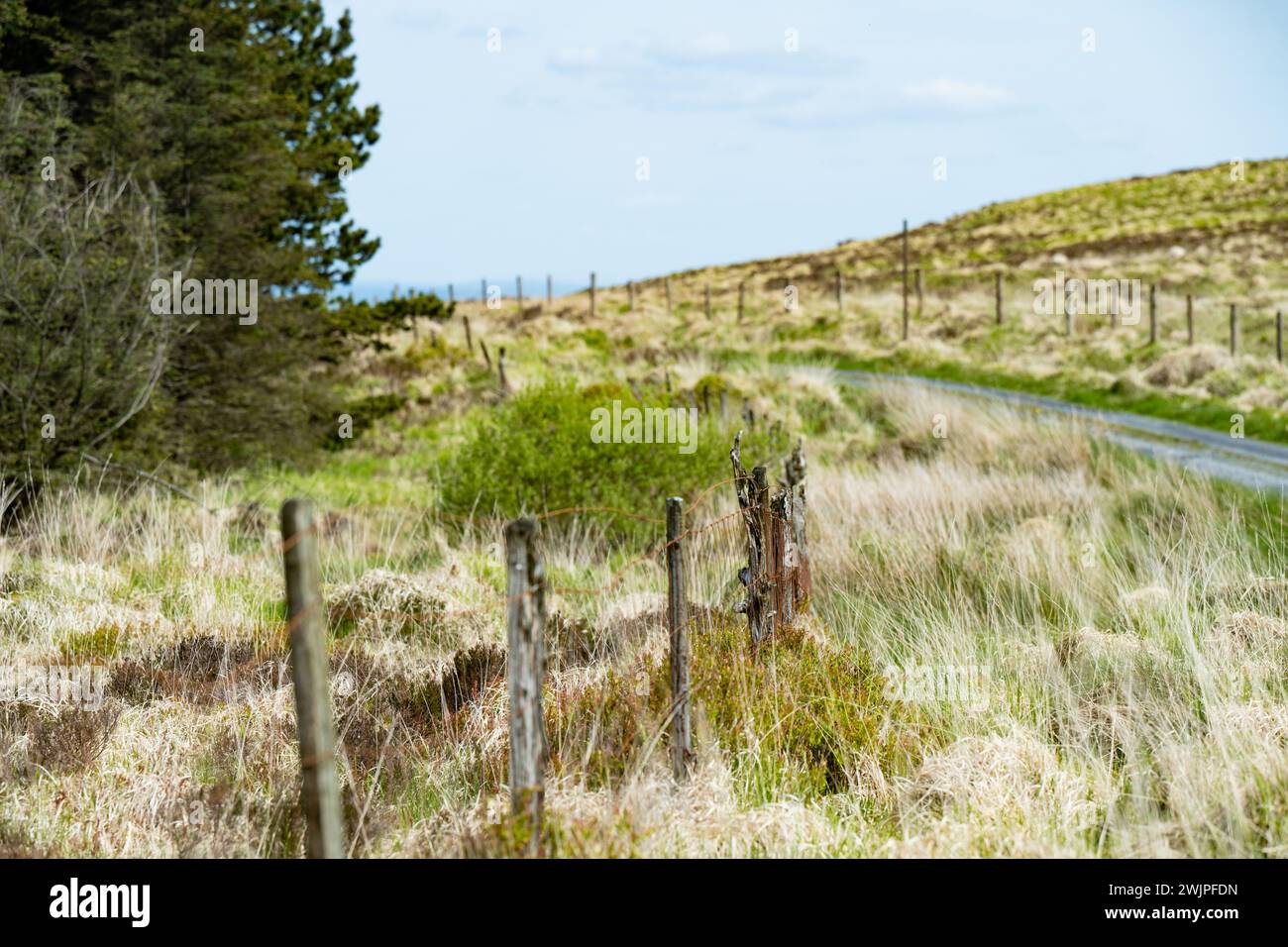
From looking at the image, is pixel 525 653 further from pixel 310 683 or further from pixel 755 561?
pixel 755 561

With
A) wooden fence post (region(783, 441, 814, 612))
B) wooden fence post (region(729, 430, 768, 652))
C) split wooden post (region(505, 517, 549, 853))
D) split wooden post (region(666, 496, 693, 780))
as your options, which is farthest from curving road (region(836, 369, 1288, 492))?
split wooden post (region(505, 517, 549, 853))

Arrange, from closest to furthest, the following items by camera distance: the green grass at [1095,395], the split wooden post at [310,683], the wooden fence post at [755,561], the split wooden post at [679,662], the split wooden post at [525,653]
Answer: the split wooden post at [310,683] → the split wooden post at [525,653] → the split wooden post at [679,662] → the wooden fence post at [755,561] → the green grass at [1095,395]

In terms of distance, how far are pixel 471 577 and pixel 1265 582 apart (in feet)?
16.8

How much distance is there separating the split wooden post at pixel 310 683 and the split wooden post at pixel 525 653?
0.62 meters

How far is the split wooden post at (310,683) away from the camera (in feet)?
7.77

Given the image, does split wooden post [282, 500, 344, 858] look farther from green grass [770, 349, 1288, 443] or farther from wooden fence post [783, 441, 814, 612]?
green grass [770, 349, 1288, 443]

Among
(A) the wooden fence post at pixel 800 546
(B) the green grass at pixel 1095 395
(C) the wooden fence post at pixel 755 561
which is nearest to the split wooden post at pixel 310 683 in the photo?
(C) the wooden fence post at pixel 755 561

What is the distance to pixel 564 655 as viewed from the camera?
19.7ft

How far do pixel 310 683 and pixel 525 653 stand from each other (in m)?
0.72

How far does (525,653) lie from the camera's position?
3016 mm

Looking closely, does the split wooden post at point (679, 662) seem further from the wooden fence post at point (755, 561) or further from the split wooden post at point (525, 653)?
the split wooden post at point (525, 653)
